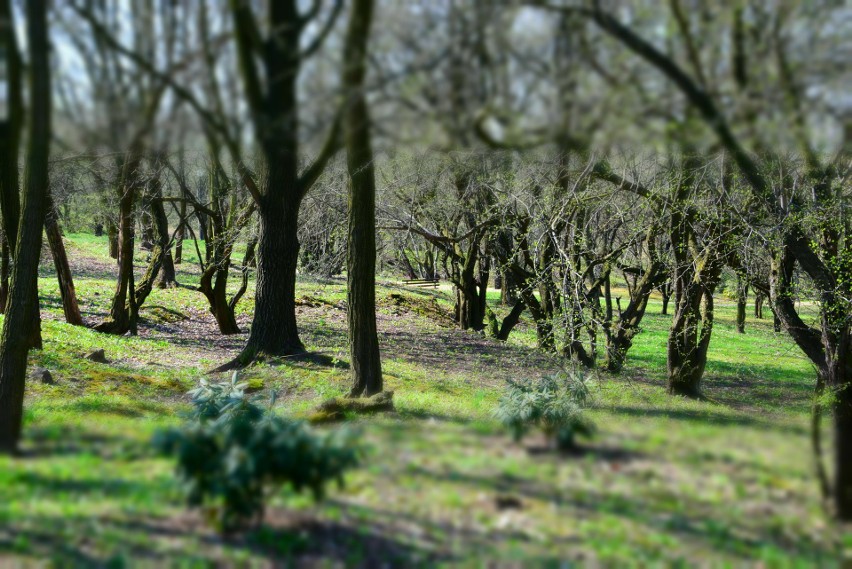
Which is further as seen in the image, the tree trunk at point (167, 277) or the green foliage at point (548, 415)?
the tree trunk at point (167, 277)

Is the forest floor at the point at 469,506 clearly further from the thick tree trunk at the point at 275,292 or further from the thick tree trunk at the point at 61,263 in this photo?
the thick tree trunk at the point at 61,263

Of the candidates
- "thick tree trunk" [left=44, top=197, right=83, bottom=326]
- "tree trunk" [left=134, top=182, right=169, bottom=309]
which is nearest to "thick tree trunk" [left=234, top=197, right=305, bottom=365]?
"thick tree trunk" [left=44, top=197, right=83, bottom=326]

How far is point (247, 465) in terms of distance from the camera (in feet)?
7.25

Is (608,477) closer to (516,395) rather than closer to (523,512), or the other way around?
(523,512)

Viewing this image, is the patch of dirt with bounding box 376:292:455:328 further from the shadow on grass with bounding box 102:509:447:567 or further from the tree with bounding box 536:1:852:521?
the shadow on grass with bounding box 102:509:447:567

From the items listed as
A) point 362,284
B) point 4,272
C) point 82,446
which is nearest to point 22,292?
point 362,284

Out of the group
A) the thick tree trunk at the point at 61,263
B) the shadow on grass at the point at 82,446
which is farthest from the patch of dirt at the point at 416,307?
the shadow on grass at the point at 82,446

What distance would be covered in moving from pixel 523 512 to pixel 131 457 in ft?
4.71

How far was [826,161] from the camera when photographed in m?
7.04

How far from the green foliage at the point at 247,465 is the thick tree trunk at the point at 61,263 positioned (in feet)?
38.1

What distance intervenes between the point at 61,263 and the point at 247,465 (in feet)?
46.1

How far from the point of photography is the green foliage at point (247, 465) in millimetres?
2209

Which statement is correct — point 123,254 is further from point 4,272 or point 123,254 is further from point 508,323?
point 508,323

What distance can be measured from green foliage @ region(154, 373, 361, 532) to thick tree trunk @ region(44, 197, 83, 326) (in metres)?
11.6
